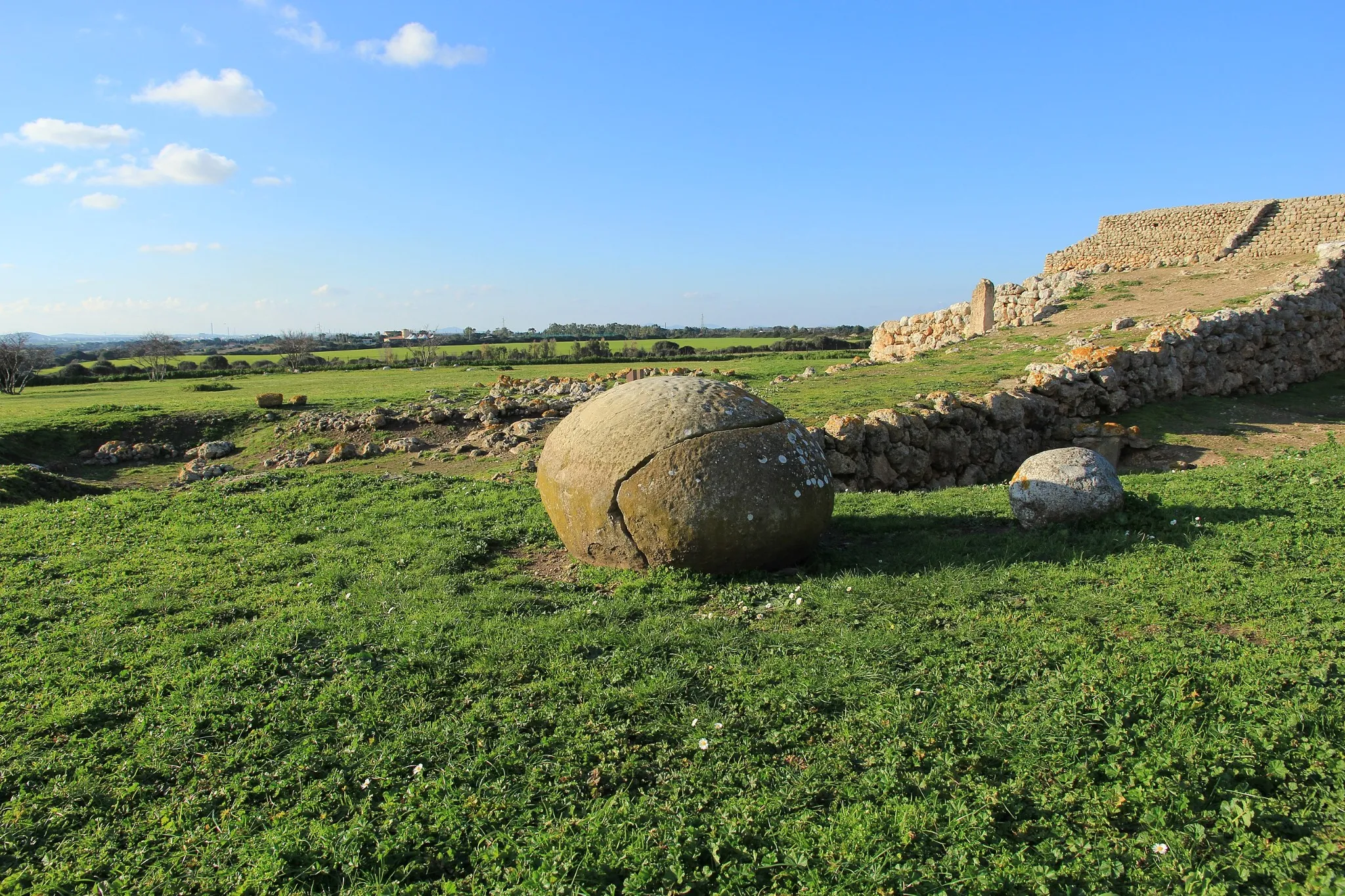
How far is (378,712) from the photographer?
5.35 metres

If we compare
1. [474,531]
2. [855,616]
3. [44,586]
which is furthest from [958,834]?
[44,586]

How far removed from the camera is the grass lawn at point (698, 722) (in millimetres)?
3990

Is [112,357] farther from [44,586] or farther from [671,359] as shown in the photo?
[44,586]

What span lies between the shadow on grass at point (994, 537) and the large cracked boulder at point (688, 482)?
0.83m

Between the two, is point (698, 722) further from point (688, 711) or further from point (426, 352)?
point (426, 352)

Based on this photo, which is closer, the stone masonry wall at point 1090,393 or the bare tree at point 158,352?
the stone masonry wall at point 1090,393

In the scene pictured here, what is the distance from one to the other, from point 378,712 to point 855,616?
13.2 feet

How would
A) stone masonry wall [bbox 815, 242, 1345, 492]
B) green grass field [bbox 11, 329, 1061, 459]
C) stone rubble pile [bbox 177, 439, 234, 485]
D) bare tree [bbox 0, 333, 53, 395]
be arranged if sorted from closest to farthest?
stone masonry wall [bbox 815, 242, 1345, 492] → stone rubble pile [bbox 177, 439, 234, 485] → green grass field [bbox 11, 329, 1061, 459] → bare tree [bbox 0, 333, 53, 395]

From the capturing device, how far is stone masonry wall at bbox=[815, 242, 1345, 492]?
13766mm

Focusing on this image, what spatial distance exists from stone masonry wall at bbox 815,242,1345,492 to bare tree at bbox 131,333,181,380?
44.7 m

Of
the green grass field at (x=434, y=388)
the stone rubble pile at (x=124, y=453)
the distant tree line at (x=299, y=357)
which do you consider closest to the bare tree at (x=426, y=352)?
the distant tree line at (x=299, y=357)

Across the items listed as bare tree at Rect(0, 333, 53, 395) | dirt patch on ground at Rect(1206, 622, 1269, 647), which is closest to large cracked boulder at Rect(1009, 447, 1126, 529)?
dirt patch on ground at Rect(1206, 622, 1269, 647)

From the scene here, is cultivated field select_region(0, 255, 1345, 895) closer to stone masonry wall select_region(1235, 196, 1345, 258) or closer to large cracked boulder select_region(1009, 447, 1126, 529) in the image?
large cracked boulder select_region(1009, 447, 1126, 529)

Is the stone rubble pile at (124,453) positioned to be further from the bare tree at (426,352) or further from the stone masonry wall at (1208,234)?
the stone masonry wall at (1208,234)
